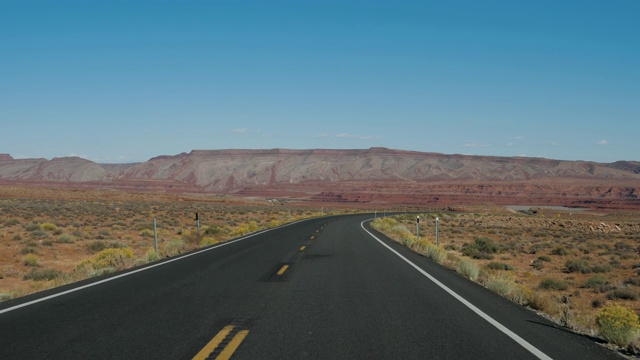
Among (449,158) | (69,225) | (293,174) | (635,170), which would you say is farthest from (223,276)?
(635,170)

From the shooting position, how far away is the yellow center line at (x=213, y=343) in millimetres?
5521

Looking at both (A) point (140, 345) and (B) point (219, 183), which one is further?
(B) point (219, 183)

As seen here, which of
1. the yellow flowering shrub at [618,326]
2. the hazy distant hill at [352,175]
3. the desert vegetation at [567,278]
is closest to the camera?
the yellow flowering shrub at [618,326]

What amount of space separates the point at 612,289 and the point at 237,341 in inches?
585

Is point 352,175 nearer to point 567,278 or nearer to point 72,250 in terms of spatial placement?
point 72,250

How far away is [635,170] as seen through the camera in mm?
185750

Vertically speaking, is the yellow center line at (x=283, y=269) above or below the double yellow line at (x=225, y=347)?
below

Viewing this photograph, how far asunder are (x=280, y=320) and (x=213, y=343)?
144 centimetres

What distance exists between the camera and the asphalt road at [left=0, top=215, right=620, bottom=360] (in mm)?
5832

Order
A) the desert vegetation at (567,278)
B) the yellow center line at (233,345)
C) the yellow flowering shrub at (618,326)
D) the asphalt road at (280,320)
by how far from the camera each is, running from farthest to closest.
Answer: the desert vegetation at (567,278), the yellow flowering shrub at (618,326), the asphalt road at (280,320), the yellow center line at (233,345)

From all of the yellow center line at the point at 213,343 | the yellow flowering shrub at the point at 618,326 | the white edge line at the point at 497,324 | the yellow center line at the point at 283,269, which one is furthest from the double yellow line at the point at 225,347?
the yellow center line at the point at 283,269

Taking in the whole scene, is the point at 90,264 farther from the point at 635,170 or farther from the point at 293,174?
the point at 635,170

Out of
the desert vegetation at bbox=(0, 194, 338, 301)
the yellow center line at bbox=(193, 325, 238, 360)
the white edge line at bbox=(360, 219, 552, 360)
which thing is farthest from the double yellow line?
the desert vegetation at bbox=(0, 194, 338, 301)

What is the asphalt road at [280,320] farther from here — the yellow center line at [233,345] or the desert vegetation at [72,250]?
the desert vegetation at [72,250]
